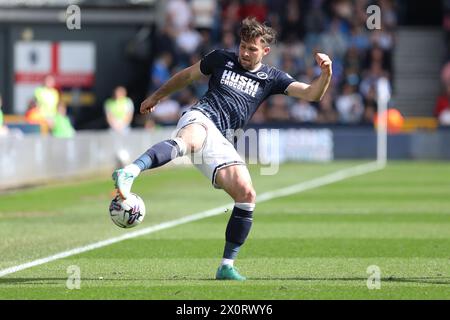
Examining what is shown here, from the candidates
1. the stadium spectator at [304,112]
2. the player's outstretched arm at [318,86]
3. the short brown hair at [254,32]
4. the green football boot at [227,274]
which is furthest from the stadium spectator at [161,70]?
the green football boot at [227,274]

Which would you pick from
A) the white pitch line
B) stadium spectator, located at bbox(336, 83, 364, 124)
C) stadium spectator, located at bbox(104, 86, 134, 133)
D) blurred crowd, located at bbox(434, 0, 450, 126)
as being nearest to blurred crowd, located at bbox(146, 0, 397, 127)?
stadium spectator, located at bbox(336, 83, 364, 124)

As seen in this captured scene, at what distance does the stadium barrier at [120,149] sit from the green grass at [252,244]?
764mm

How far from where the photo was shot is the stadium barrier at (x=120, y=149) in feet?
71.5

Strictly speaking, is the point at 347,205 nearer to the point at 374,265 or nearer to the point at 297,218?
the point at 297,218

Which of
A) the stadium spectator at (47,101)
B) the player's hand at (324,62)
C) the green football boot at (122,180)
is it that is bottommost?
the stadium spectator at (47,101)

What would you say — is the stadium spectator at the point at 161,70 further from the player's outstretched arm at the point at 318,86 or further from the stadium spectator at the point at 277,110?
the player's outstretched arm at the point at 318,86

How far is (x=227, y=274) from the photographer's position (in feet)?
31.2

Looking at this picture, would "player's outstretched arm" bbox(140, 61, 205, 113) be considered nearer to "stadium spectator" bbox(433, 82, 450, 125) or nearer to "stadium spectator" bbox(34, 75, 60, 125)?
"stadium spectator" bbox(34, 75, 60, 125)

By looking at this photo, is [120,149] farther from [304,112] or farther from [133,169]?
[133,169]

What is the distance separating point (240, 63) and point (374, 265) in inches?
90.7

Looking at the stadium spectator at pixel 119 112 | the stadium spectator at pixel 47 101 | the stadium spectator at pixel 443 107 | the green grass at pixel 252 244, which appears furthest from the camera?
the stadium spectator at pixel 443 107

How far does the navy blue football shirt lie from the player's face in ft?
0.46
